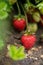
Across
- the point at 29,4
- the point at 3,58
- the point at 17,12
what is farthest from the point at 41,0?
the point at 3,58

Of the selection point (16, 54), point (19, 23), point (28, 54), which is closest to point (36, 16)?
point (19, 23)

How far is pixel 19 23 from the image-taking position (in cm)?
113

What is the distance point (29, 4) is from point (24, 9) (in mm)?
56

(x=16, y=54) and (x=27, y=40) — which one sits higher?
(x=16, y=54)

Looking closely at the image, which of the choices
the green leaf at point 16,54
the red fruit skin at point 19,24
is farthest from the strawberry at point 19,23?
the green leaf at point 16,54

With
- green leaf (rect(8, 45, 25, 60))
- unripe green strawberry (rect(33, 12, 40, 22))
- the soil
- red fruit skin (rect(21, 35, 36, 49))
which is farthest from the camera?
unripe green strawberry (rect(33, 12, 40, 22))

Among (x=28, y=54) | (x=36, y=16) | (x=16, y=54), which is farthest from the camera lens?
(x=36, y=16)

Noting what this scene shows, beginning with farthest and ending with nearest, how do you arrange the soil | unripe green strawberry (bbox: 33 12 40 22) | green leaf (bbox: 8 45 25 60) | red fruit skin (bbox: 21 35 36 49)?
unripe green strawberry (bbox: 33 12 40 22)
red fruit skin (bbox: 21 35 36 49)
the soil
green leaf (bbox: 8 45 25 60)

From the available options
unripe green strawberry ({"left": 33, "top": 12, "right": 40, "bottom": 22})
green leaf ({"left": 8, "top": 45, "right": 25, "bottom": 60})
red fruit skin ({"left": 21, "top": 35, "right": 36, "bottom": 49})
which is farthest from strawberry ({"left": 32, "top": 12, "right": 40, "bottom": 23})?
green leaf ({"left": 8, "top": 45, "right": 25, "bottom": 60})

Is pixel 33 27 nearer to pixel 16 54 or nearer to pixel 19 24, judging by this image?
pixel 19 24

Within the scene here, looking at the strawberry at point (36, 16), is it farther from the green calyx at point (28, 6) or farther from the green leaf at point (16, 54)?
the green leaf at point (16, 54)

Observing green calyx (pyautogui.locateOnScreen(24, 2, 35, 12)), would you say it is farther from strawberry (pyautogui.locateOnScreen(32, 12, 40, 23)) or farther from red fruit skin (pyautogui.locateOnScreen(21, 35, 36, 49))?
red fruit skin (pyautogui.locateOnScreen(21, 35, 36, 49))

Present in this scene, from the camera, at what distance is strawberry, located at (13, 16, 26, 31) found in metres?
1.11

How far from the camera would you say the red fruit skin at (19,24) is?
111 centimetres
